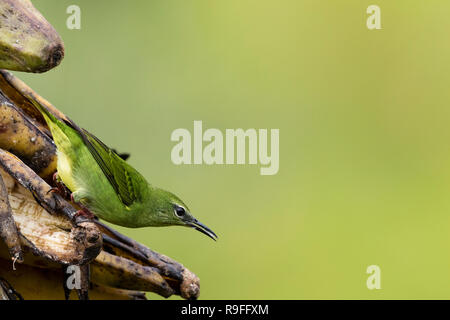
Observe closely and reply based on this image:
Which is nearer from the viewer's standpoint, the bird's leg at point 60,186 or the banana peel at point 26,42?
the banana peel at point 26,42

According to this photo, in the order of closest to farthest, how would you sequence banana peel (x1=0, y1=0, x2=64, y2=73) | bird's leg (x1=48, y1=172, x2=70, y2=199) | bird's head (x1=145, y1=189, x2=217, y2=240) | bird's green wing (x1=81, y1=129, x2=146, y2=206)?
banana peel (x1=0, y1=0, x2=64, y2=73) < bird's leg (x1=48, y1=172, x2=70, y2=199) < bird's green wing (x1=81, y1=129, x2=146, y2=206) < bird's head (x1=145, y1=189, x2=217, y2=240)

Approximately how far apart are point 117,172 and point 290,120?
234cm

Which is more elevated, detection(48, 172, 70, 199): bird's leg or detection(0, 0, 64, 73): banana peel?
detection(0, 0, 64, 73): banana peel

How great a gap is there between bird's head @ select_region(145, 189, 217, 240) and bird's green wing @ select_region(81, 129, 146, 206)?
0.06 meters

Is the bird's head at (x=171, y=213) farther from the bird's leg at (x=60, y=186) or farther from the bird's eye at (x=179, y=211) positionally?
the bird's leg at (x=60, y=186)

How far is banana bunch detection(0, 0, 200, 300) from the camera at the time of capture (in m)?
0.92

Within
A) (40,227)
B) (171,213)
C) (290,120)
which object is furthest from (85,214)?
(290,120)

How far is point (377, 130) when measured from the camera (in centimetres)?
372

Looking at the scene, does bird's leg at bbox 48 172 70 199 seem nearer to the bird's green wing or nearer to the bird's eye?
the bird's green wing

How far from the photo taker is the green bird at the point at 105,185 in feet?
4.36

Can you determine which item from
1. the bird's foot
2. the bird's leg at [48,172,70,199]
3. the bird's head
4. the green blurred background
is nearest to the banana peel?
the bird's foot

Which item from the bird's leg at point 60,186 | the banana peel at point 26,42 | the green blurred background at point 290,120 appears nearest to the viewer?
the banana peel at point 26,42

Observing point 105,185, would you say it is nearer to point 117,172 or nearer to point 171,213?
point 117,172

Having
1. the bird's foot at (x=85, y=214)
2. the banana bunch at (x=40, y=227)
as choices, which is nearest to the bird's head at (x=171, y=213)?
the bird's foot at (x=85, y=214)
